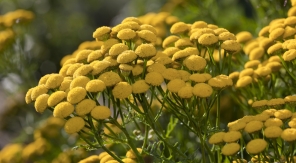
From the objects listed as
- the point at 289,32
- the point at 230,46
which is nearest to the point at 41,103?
the point at 230,46

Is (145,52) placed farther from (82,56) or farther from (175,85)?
(82,56)

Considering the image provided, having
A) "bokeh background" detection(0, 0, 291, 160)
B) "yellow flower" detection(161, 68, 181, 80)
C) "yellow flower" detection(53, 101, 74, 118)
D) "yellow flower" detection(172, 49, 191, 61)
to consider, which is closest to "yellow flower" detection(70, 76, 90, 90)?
"yellow flower" detection(53, 101, 74, 118)

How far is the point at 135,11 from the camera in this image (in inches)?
255

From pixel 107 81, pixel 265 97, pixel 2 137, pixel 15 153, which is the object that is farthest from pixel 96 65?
pixel 2 137

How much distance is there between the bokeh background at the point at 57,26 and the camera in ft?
13.7

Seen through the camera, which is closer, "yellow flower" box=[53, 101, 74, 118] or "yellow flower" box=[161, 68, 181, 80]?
"yellow flower" box=[53, 101, 74, 118]

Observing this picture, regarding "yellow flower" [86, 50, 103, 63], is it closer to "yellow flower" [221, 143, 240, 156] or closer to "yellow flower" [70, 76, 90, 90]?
"yellow flower" [70, 76, 90, 90]

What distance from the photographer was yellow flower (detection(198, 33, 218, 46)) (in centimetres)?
249

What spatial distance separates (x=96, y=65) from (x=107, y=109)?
0.83 ft

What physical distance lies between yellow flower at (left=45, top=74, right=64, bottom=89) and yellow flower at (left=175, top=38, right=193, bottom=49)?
67 cm

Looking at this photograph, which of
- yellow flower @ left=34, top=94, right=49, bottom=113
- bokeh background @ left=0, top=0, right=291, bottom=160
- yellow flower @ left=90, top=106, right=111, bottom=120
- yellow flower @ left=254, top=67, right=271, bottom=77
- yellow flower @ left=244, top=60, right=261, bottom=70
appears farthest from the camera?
bokeh background @ left=0, top=0, right=291, bottom=160

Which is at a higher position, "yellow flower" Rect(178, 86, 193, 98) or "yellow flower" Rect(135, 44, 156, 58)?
"yellow flower" Rect(135, 44, 156, 58)

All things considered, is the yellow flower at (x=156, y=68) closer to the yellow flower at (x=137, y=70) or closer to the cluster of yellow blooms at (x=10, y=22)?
the yellow flower at (x=137, y=70)

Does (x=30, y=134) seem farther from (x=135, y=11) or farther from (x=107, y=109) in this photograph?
(x=107, y=109)
